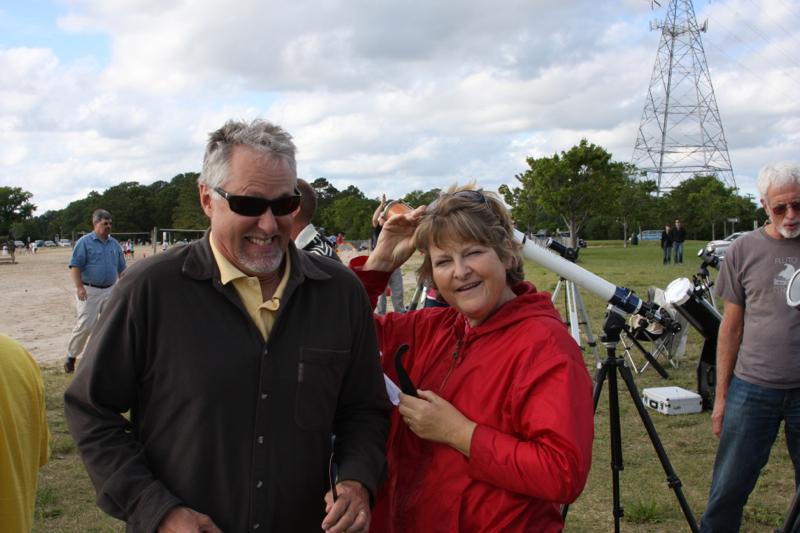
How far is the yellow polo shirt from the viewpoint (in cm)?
185

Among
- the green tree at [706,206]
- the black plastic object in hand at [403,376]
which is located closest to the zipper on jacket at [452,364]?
the black plastic object in hand at [403,376]

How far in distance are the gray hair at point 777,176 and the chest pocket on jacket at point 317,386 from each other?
2571 millimetres

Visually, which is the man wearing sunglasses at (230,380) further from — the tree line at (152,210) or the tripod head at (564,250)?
the tree line at (152,210)

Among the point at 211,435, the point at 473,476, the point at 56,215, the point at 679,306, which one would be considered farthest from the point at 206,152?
the point at 56,215

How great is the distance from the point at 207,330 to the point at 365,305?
614 millimetres

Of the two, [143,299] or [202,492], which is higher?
[143,299]

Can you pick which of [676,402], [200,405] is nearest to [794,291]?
[200,405]

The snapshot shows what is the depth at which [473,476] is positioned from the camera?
1782 mm

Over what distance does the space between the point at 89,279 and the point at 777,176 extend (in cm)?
847

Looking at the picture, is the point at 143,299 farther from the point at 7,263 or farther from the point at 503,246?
the point at 7,263

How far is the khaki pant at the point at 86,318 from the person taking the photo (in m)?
7.77

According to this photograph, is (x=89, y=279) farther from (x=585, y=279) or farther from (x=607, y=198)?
(x=607, y=198)

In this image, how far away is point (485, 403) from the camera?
6.16 feet

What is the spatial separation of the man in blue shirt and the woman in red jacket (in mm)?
7231
